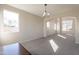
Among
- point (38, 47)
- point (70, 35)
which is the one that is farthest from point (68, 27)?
point (38, 47)

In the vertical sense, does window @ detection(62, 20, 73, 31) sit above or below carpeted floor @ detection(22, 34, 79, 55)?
above

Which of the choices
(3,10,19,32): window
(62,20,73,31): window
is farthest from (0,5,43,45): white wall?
(62,20,73,31): window

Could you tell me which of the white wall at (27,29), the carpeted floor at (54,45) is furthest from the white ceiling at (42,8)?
the carpeted floor at (54,45)

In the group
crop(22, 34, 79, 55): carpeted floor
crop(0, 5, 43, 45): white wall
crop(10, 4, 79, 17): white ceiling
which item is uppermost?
crop(10, 4, 79, 17): white ceiling

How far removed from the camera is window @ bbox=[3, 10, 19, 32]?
4.31 ft

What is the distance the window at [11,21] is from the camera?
131 cm

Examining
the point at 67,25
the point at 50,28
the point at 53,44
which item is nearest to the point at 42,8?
the point at 50,28

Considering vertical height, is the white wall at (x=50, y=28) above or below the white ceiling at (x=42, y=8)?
below

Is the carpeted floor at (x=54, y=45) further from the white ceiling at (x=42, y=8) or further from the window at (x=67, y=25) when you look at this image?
the white ceiling at (x=42, y=8)

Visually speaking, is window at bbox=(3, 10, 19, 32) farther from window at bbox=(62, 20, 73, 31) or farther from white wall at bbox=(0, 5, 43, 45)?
window at bbox=(62, 20, 73, 31)
